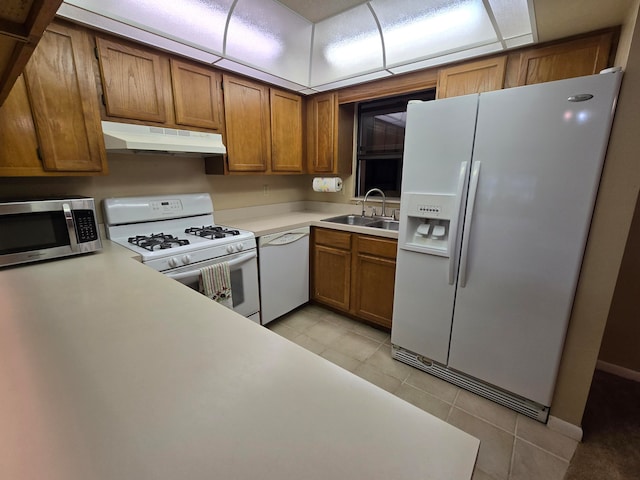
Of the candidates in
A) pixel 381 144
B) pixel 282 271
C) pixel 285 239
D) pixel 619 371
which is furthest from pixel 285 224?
pixel 619 371

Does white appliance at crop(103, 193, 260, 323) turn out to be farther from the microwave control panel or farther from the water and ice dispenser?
the water and ice dispenser

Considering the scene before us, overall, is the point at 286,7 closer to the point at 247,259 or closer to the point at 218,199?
the point at 218,199

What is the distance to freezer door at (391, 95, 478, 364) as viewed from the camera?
1680 mm

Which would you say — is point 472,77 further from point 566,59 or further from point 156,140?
point 156,140

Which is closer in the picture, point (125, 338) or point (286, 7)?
point (125, 338)

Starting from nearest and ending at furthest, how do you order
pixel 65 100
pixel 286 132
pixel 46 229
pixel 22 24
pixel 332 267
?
pixel 22 24
pixel 46 229
pixel 65 100
pixel 332 267
pixel 286 132

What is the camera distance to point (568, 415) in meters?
1.57

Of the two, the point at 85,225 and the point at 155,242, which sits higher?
the point at 85,225

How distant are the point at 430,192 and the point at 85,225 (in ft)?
6.51

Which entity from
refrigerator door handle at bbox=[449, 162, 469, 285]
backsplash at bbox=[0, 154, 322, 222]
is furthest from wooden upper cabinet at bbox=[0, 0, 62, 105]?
refrigerator door handle at bbox=[449, 162, 469, 285]

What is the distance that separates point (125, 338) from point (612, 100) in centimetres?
207

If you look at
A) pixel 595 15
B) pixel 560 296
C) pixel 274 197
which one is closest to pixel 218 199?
pixel 274 197

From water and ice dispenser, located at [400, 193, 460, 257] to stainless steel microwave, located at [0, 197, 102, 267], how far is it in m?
1.87

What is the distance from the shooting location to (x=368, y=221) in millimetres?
2904
